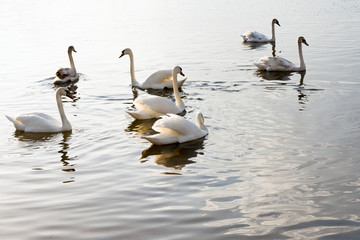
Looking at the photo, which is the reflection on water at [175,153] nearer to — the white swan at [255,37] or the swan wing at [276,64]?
the swan wing at [276,64]

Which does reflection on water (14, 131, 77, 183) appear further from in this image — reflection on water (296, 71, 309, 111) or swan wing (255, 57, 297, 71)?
swan wing (255, 57, 297, 71)

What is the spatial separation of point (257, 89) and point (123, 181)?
23.8ft

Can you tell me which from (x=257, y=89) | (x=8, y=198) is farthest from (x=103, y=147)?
(x=257, y=89)

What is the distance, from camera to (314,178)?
25.4 ft

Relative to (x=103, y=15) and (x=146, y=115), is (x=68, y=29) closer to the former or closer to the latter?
(x=103, y=15)

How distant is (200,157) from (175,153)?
587mm

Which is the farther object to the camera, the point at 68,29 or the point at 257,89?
the point at 68,29

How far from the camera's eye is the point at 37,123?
36.2ft

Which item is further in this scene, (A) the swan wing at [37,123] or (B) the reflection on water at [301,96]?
(B) the reflection on water at [301,96]

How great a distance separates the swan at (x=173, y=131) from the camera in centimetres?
965

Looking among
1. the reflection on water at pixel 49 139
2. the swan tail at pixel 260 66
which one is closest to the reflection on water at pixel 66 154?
the reflection on water at pixel 49 139

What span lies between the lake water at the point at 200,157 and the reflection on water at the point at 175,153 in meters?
0.04

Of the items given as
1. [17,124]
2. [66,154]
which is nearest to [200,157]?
[66,154]

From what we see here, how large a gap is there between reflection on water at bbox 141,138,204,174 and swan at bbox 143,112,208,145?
0.10m
